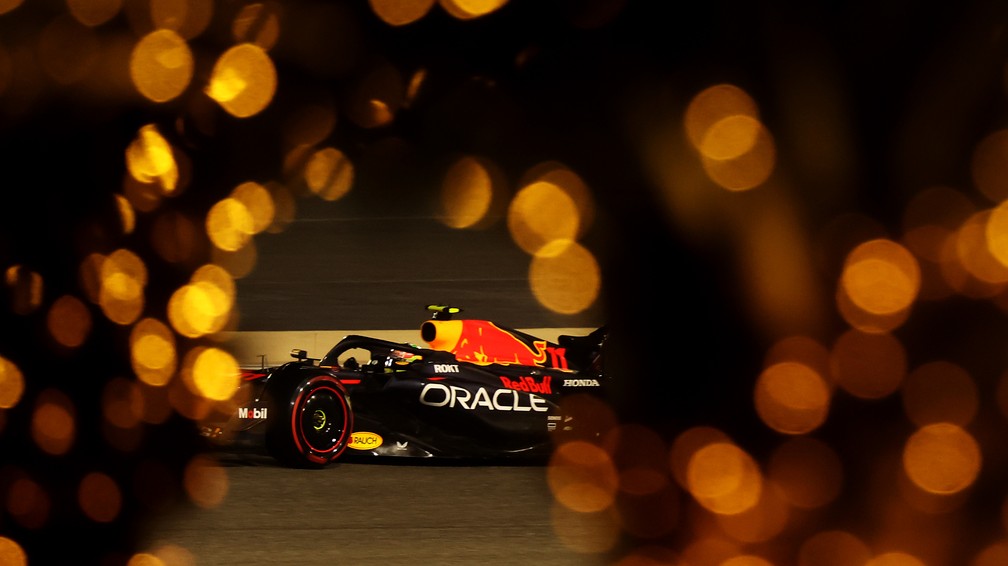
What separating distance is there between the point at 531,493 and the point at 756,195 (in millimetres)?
4049

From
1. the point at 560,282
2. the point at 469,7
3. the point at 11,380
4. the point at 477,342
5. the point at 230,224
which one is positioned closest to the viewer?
the point at 11,380

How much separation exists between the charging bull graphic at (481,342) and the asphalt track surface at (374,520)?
63.4 inches

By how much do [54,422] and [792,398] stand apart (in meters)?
2.31

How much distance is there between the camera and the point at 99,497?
495 centimetres

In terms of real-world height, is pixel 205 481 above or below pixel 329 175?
below

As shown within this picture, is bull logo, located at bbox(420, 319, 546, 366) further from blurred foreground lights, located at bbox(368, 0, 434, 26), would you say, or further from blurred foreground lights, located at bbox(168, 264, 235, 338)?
blurred foreground lights, located at bbox(368, 0, 434, 26)

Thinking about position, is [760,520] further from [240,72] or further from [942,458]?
[240,72]

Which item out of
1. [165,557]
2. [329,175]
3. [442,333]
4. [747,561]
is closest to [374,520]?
[165,557]

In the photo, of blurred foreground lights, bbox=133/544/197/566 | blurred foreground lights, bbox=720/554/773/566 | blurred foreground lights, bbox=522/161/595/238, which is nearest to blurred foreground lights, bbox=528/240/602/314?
Result: blurred foreground lights, bbox=522/161/595/238

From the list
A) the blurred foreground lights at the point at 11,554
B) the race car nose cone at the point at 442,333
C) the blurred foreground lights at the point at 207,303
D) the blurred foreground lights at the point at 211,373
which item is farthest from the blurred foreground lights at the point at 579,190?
the blurred foreground lights at the point at 207,303

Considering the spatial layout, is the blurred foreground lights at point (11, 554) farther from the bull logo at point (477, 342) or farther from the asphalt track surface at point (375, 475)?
the bull logo at point (477, 342)

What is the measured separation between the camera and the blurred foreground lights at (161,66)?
532 centimetres

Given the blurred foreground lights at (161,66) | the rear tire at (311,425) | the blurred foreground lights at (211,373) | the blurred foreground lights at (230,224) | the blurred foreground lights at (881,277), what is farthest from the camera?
the blurred foreground lights at (230,224)

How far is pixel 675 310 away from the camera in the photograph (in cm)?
405
